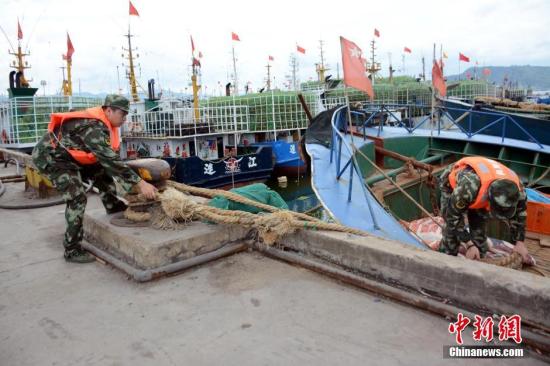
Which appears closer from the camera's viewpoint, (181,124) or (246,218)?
(246,218)

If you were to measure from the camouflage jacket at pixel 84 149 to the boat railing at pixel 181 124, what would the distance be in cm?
1606

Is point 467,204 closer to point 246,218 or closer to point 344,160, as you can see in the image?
point 246,218

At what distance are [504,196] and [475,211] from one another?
758 mm

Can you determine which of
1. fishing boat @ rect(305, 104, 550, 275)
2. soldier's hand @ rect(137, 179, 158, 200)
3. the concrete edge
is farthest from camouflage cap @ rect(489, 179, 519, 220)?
soldier's hand @ rect(137, 179, 158, 200)

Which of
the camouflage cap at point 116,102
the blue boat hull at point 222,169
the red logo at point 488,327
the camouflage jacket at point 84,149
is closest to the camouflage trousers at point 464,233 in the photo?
the red logo at point 488,327

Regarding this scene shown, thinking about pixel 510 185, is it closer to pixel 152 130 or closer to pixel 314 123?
pixel 314 123

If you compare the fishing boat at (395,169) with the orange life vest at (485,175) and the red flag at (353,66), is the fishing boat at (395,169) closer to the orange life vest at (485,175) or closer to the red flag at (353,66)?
the red flag at (353,66)

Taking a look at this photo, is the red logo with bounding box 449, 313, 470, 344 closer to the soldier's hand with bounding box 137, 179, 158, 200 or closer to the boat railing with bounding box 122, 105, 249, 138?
the soldier's hand with bounding box 137, 179, 158, 200

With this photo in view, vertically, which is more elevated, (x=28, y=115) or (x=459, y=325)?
(x=28, y=115)

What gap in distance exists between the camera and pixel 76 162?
3318mm

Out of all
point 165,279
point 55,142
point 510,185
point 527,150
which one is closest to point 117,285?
point 165,279

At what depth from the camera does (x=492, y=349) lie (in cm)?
190

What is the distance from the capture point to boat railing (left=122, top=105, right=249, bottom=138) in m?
19.8

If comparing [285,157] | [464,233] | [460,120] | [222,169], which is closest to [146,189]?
[464,233]
